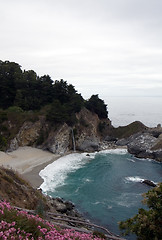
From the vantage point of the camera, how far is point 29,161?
39.3 meters

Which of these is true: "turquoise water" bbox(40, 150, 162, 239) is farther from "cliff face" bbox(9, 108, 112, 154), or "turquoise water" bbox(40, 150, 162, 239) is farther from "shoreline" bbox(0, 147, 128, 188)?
"cliff face" bbox(9, 108, 112, 154)

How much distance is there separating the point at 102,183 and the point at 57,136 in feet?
61.0

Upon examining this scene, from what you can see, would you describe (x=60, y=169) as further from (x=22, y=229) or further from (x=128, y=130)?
(x=128, y=130)

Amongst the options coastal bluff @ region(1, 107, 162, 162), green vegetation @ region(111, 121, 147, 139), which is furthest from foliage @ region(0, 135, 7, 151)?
green vegetation @ region(111, 121, 147, 139)

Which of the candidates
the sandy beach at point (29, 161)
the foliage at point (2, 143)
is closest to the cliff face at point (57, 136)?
the foliage at point (2, 143)

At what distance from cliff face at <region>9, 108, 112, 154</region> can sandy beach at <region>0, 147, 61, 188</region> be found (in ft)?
6.44

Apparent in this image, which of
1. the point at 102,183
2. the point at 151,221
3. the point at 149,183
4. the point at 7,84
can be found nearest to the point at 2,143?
the point at 7,84

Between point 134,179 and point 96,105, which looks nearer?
point 134,179

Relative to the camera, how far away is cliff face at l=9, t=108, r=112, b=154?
153 ft

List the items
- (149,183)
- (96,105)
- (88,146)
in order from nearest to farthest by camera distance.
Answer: (149,183), (88,146), (96,105)

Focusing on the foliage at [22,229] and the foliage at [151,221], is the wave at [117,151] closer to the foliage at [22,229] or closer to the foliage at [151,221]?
the foliage at [151,221]

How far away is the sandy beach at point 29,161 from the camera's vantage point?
109 ft

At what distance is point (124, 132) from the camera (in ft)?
212

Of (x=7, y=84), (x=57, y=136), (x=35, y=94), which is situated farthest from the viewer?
(x=35, y=94)
